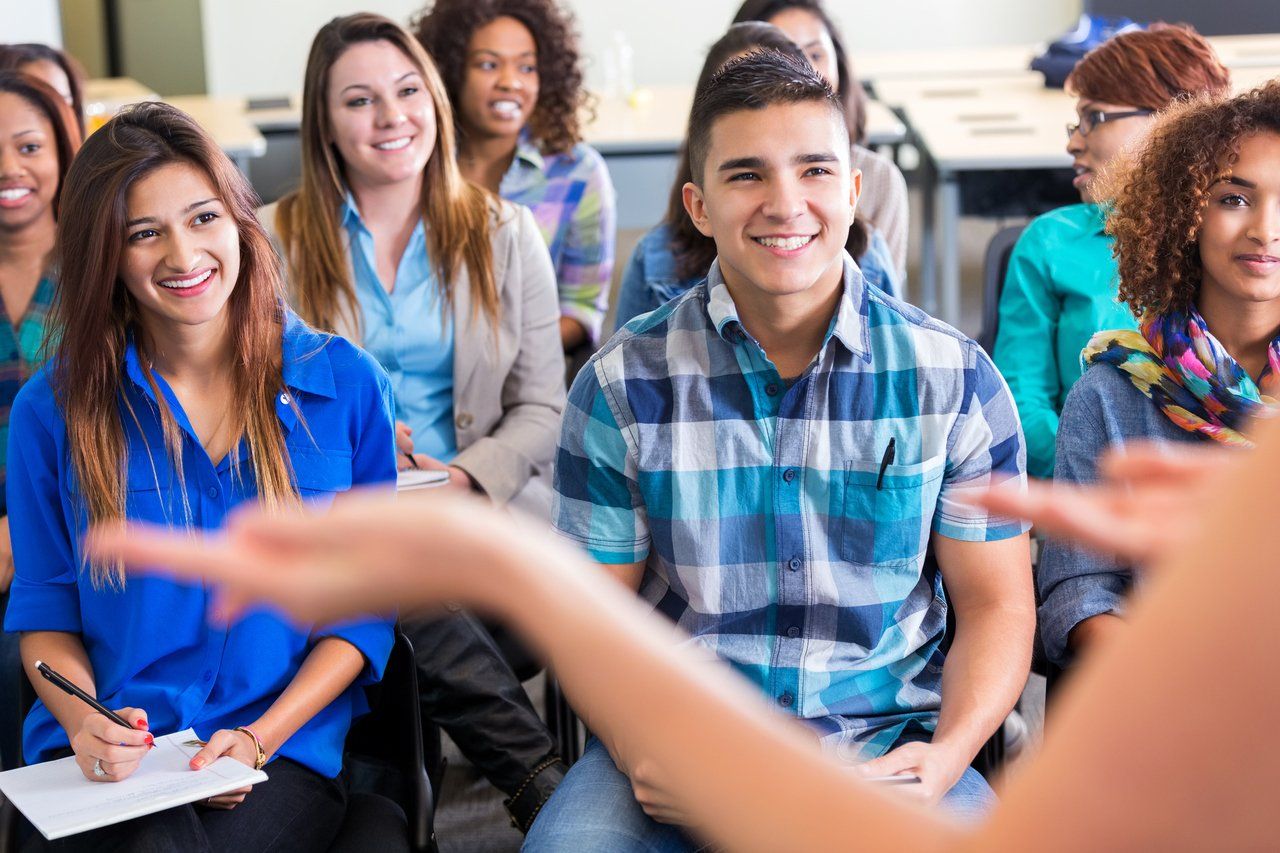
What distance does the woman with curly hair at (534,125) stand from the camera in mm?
3014

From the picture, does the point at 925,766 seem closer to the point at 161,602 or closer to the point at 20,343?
the point at 161,602

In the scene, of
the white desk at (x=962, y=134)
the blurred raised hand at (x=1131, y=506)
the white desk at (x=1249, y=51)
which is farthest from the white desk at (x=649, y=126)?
the blurred raised hand at (x=1131, y=506)

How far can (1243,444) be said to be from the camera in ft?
5.53

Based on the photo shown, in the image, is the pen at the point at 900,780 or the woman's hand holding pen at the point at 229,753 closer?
the pen at the point at 900,780

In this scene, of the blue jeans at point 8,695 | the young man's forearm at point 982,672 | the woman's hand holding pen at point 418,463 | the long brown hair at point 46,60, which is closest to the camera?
the young man's forearm at point 982,672

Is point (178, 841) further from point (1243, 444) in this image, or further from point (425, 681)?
point (1243, 444)

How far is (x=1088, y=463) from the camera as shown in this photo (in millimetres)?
1730

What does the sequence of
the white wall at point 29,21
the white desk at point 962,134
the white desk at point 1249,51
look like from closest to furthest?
the white desk at point 962,134 < the white desk at point 1249,51 < the white wall at point 29,21

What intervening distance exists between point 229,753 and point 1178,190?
1348mm

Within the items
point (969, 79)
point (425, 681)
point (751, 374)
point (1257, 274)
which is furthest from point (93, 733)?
point (969, 79)

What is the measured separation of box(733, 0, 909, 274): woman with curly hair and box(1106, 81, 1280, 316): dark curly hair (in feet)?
2.97

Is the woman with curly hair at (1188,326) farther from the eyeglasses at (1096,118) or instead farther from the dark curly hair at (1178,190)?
the eyeglasses at (1096,118)

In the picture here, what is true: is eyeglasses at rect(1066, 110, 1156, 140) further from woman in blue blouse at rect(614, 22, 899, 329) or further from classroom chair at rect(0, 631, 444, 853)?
classroom chair at rect(0, 631, 444, 853)

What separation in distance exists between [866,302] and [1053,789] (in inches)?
49.9
